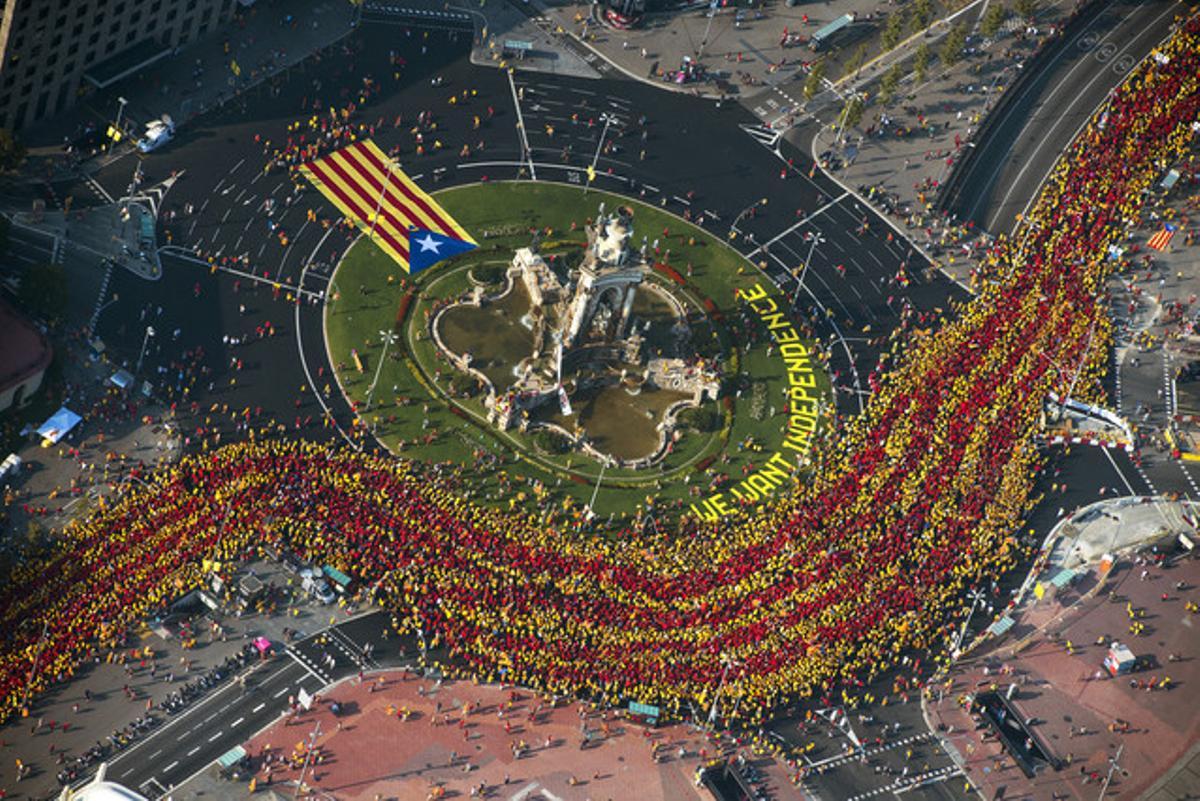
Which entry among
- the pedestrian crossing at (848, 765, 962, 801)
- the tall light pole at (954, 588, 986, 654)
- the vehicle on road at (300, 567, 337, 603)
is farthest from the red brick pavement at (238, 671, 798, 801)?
the tall light pole at (954, 588, 986, 654)

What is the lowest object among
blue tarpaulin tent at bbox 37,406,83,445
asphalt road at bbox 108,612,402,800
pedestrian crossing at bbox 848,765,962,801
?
pedestrian crossing at bbox 848,765,962,801

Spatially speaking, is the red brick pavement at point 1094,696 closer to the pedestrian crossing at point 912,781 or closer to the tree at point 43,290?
the pedestrian crossing at point 912,781

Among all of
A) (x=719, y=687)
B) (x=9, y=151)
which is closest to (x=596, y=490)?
(x=719, y=687)

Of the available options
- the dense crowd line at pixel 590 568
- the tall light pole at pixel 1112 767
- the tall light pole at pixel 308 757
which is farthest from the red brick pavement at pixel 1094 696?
the tall light pole at pixel 308 757

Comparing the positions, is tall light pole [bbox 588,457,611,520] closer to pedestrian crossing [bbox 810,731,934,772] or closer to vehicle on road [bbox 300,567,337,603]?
vehicle on road [bbox 300,567,337,603]

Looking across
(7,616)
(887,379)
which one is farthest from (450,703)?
(887,379)

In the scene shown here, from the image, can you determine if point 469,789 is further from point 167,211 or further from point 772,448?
point 167,211

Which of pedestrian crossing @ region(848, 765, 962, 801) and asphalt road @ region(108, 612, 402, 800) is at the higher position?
asphalt road @ region(108, 612, 402, 800)
